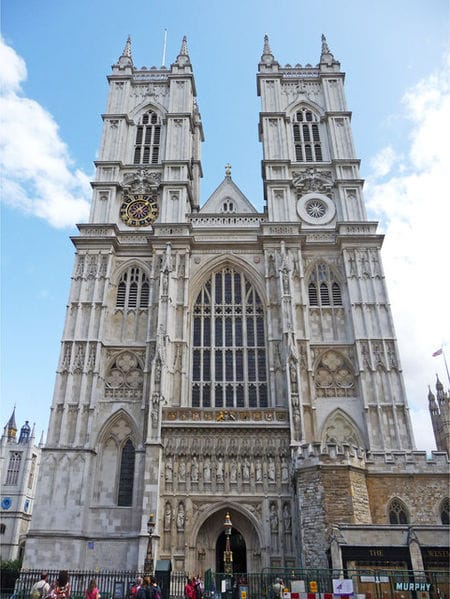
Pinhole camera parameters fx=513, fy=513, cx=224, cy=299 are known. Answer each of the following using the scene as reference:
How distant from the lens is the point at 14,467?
57375 mm

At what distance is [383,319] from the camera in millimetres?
26766

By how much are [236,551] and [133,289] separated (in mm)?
14419

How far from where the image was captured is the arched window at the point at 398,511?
19.5 meters

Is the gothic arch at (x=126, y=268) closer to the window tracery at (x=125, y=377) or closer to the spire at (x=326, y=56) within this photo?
the window tracery at (x=125, y=377)

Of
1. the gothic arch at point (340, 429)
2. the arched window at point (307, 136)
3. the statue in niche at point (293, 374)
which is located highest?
the arched window at point (307, 136)

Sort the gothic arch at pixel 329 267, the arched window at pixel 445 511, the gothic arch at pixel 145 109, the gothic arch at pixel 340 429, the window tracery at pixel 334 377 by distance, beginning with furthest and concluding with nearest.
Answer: the gothic arch at pixel 145 109, the gothic arch at pixel 329 267, the window tracery at pixel 334 377, the gothic arch at pixel 340 429, the arched window at pixel 445 511

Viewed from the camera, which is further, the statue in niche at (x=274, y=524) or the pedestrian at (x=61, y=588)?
the statue in niche at (x=274, y=524)

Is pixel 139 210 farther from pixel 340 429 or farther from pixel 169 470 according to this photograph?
pixel 340 429

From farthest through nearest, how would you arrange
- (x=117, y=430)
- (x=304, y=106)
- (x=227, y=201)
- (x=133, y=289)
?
(x=304, y=106), (x=227, y=201), (x=133, y=289), (x=117, y=430)

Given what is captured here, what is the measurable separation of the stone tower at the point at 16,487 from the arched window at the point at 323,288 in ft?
134

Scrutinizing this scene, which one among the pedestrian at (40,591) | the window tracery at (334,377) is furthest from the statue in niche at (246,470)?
the pedestrian at (40,591)

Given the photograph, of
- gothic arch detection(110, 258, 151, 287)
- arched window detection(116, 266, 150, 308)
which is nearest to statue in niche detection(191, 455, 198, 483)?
arched window detection(116, 266, 150, 308)

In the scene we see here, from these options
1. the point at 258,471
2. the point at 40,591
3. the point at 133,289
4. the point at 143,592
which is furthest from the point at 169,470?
the point at 40,591

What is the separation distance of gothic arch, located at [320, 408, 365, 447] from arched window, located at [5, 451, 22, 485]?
43795 mm
